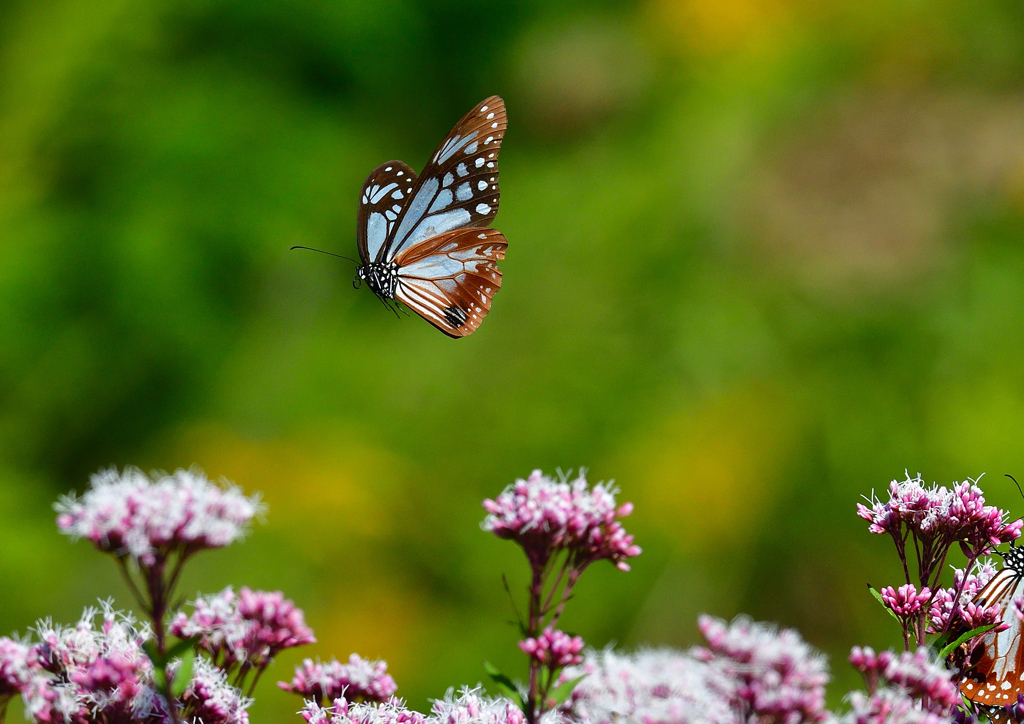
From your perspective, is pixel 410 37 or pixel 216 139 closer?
pixel 216 139

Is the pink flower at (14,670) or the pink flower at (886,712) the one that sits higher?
the pink flower at (886,712)

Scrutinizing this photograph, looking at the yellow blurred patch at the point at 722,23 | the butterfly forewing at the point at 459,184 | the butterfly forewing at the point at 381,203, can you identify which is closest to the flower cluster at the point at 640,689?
the butterfly forewing at the point at 459,184

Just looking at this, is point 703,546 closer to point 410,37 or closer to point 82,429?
point 82,429

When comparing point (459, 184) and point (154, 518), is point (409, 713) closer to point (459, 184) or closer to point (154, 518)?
point (154, 518)

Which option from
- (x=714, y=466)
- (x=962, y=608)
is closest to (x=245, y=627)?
(x=962, y=608)

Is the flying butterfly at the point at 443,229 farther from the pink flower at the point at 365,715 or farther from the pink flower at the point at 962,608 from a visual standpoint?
the pink flower at the point at 962,608

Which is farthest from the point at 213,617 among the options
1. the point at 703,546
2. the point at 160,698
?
the point at 703,546

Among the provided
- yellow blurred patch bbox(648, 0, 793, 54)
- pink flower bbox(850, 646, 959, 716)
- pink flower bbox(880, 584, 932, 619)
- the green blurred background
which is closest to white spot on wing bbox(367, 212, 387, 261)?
pink flower bbox(880, 584, 932, 619)
